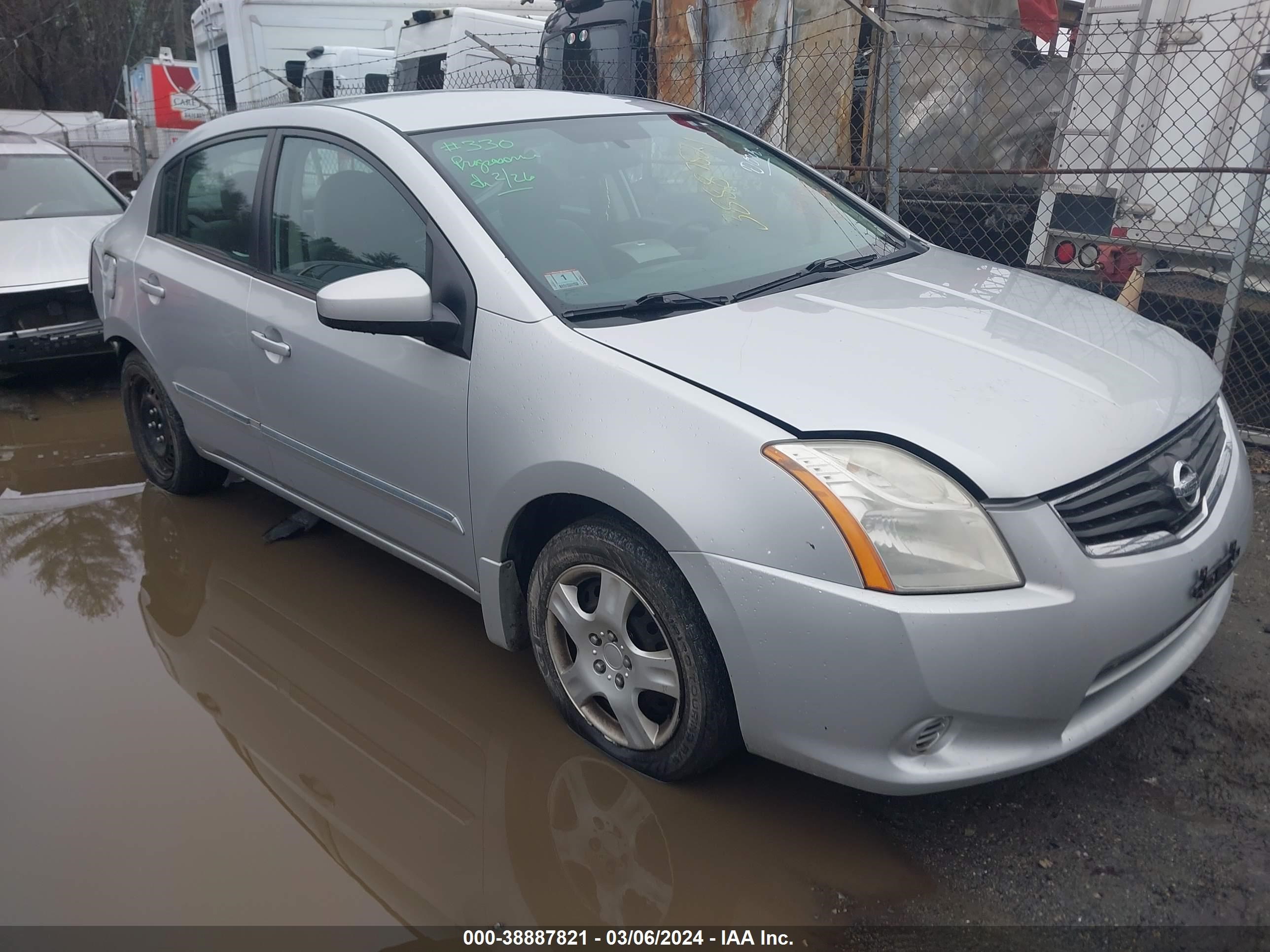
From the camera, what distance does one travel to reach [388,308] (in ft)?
8.88

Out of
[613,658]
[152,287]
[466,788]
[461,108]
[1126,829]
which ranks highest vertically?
[461,108]

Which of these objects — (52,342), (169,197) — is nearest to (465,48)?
(52,342)

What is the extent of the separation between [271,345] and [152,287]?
109cm

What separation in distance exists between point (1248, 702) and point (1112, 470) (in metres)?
1.14

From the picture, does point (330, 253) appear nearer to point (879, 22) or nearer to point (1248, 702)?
point (879, 22)

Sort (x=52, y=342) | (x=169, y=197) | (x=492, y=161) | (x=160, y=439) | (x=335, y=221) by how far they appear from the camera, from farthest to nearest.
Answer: (x=52, y=342) < (x=160, y=439) < (x=169, y=197) < (x=335, y=221) < (x=492, y=161)

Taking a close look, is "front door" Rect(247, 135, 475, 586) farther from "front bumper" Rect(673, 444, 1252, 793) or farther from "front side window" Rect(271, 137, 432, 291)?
"front bumper" Rect(673, 444, 1252, 793)

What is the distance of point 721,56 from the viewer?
7582 millimetres

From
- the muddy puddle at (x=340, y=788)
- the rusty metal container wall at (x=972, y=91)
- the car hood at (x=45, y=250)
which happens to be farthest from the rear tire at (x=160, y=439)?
the rusty metal container wall at (x=972, y=91)

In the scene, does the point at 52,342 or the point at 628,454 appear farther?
the point at 52,342

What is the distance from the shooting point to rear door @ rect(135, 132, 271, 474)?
12.1 feet

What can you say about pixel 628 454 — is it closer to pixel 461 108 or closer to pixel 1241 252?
pixel 461 108

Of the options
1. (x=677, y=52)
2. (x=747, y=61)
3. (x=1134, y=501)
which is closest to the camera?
(x=1134, y=501)

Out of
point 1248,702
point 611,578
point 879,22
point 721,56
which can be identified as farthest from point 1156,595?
point 721,56
